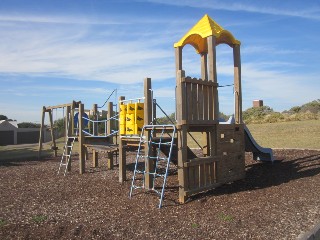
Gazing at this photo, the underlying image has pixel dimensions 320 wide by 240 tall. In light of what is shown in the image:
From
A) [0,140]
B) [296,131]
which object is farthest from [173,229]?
[0,140]

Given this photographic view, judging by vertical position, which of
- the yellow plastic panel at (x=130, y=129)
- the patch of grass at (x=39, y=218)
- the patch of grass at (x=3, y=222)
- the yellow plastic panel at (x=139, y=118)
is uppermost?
the yellow plastic panel at (x=139, y=118)

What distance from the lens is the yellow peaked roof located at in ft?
30.3

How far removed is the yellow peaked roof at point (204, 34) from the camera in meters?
9.23

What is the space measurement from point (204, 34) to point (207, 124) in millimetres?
2465

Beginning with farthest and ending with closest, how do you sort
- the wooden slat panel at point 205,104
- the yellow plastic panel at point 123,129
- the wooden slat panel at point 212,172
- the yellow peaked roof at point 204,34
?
the yellow plastic panel at point 123,129, the yellow peaked roof at point 204,34, the wooden slat panel at point 212,172, the wooden slat panel at point 205,104

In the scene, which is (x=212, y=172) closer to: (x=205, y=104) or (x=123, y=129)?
(x=205, y=104)

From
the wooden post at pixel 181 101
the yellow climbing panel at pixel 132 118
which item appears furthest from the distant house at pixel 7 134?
the wooden post at pixel 181 101

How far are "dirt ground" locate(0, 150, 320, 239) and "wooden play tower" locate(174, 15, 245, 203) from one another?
0.38 metres

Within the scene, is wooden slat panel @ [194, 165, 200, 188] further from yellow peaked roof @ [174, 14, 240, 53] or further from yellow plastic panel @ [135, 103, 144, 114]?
yellow peaked roof @ [174, 14, 240, 53]

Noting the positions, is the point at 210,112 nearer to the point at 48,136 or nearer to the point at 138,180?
the point at 138,180

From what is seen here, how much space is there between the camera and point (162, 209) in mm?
6809

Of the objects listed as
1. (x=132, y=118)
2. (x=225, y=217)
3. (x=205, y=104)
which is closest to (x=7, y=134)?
(x=132, y=118)

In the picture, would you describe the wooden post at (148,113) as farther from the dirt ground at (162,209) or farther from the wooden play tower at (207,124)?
the wooden play tower at (207,124)

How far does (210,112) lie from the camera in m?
8.58
